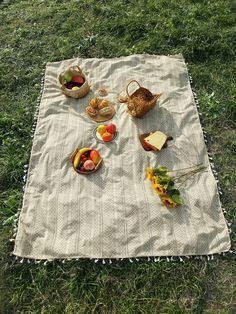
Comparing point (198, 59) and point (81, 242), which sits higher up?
point (198, 59)

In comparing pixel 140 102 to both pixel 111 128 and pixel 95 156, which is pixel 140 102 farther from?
pixel 95 156

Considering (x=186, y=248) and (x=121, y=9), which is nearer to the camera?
(x=186, y=248)

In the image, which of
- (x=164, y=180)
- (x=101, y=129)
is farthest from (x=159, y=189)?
(x=101, y=129)

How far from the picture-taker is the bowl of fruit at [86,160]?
12.0 feet

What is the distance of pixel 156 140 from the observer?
3.81 meters

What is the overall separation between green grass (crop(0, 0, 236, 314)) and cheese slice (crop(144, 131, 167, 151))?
73 cm

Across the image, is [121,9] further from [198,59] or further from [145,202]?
[145,202]

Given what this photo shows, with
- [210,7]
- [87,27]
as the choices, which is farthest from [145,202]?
[210,7]

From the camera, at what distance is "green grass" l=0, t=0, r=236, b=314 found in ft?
9.84

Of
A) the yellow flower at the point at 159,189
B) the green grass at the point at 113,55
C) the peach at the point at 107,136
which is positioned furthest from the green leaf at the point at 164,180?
the peach at the point at 107,136

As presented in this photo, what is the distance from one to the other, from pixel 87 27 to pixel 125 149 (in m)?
2.85

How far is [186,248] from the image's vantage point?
318 centimetres

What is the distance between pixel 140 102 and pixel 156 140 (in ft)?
1.86

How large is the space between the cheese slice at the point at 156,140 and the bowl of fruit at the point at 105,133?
421mm
